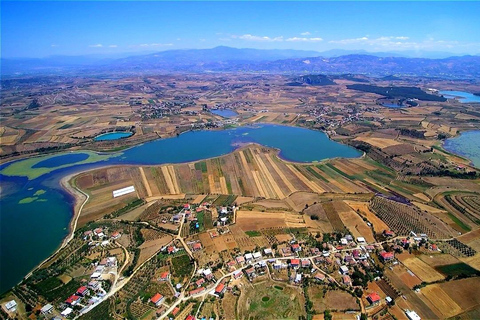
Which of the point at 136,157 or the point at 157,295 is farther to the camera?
the point at 136,157

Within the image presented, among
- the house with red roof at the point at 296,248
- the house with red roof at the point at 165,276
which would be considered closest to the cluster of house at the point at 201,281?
the house with red roof at the point at 165,276

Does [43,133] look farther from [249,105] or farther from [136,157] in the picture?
[249,105]

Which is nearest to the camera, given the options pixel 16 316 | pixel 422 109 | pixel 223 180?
pixel 16 316

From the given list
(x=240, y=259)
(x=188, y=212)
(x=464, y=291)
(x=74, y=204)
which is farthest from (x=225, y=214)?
(x=464, y=291)

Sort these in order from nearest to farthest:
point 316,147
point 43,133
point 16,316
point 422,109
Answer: point 16,316 < point 316,147 < point 43,133 < point 422,109

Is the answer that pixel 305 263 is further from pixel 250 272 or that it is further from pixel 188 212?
pixel 188 212

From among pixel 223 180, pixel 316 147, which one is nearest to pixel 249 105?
pixel 316 147
